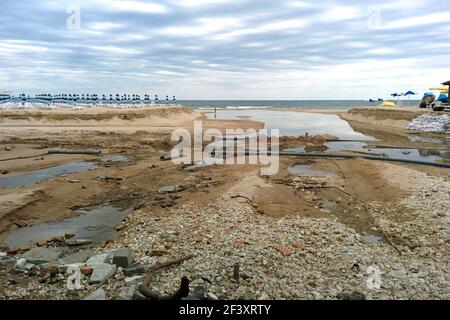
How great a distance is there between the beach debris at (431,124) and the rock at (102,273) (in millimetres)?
36021

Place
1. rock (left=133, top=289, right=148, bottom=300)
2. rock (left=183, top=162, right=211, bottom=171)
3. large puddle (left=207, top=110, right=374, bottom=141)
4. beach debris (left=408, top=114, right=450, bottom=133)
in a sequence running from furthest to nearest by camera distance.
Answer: large puddle (left=207, top=110, right=374, bottom=141) → beach debris (left=408, top=114, right=450, bottom=133) → rock (left=183, top=162, right=211, bottom=171) → rock (left=133, top=289, right=148, bottom=300)

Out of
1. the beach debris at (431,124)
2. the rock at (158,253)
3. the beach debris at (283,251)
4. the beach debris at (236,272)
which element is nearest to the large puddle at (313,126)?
the beach debris at (431,124)

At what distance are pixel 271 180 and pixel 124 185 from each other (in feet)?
20.2

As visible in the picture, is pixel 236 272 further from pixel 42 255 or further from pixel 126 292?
pixel 42 255

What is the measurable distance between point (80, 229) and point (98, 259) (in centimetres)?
294

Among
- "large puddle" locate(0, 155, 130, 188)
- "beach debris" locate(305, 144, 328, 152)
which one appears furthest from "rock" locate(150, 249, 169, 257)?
"beach debris" locate(305, 144, 328, 152)

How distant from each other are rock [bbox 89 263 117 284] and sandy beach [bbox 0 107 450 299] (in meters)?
0.13

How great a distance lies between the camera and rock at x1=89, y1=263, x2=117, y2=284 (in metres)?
7.08

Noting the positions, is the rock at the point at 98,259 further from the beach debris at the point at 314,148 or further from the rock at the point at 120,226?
the beach debris at the point at 314,148

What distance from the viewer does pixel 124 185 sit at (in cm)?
1516

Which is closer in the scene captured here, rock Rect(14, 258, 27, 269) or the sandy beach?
the sandy beach

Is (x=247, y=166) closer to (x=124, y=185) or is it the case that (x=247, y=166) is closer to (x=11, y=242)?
(x=124, y=185)

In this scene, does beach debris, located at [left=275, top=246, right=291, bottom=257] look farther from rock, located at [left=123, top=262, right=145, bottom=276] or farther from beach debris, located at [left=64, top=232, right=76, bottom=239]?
beach debris, located at [left=64, top=232, right=76, bottom=239]

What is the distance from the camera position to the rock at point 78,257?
814 centimetres
